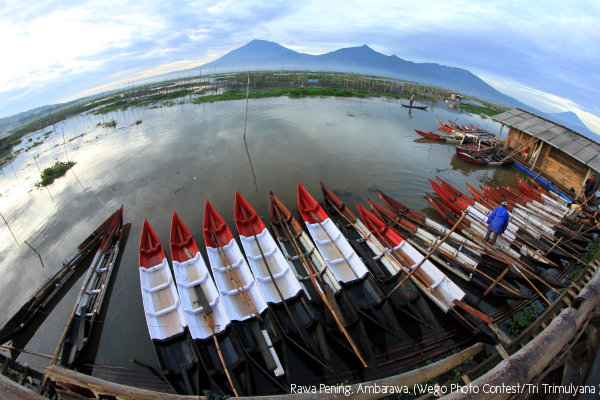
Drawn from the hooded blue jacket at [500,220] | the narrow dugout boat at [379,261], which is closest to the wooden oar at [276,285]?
the narrow dugout boat at [379,261]

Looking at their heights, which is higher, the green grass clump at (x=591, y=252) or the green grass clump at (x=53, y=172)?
the green grass clump at (x=53, y=172)

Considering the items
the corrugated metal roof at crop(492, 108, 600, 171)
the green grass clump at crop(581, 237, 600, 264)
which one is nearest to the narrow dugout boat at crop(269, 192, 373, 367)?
the green grass clump at crop(581, 237, 600, 264)

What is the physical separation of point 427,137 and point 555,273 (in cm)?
1617

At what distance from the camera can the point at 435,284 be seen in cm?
697

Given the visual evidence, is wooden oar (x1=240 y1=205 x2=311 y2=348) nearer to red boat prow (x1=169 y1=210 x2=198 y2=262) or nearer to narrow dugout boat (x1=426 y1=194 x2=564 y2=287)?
red boat prow (x1=169 y1=210 x2=198 y2=262)

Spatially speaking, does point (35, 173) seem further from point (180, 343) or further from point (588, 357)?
point (588, 357)

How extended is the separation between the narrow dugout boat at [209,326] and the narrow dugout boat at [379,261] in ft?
14.4

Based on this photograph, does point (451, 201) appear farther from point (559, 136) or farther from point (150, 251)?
point (150, 251)

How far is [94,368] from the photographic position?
19.9ft

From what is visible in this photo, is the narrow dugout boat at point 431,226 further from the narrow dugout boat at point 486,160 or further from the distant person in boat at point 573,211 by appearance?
the narrow dugout boat at point 486,160

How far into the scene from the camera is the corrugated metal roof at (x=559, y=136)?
1178 centimetres

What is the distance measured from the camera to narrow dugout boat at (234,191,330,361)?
5707 mm

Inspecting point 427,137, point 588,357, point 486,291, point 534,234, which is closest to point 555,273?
point 534,234

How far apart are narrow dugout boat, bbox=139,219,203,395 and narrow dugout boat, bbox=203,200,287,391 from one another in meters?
1.16
